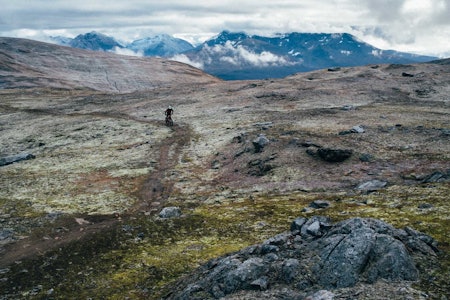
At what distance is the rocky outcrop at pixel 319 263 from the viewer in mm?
18250

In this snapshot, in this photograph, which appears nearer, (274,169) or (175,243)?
(175,243)

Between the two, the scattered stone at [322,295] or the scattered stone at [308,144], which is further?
the scattered stone at [308,144]

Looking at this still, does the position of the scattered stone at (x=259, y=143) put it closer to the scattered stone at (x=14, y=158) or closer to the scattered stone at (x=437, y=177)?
the scattered stone at (x=437, y=177)

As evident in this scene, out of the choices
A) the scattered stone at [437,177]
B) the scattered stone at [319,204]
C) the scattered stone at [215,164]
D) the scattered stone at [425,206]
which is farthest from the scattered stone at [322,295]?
the scattered stone at [215,164]

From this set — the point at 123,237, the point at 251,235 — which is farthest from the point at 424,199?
the point at 123,237

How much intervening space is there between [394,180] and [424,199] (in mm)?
6709

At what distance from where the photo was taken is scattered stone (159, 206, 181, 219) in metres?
35.8

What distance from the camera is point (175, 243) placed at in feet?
100

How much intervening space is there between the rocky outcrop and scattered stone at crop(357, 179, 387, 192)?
620 inches

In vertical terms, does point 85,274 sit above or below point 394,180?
below

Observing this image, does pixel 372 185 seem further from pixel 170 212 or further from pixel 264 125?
pixel 264 125

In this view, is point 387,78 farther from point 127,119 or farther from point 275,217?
point 275,217

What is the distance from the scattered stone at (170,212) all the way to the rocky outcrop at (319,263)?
42.8 ft

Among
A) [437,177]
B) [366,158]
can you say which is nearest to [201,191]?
[366,158]
